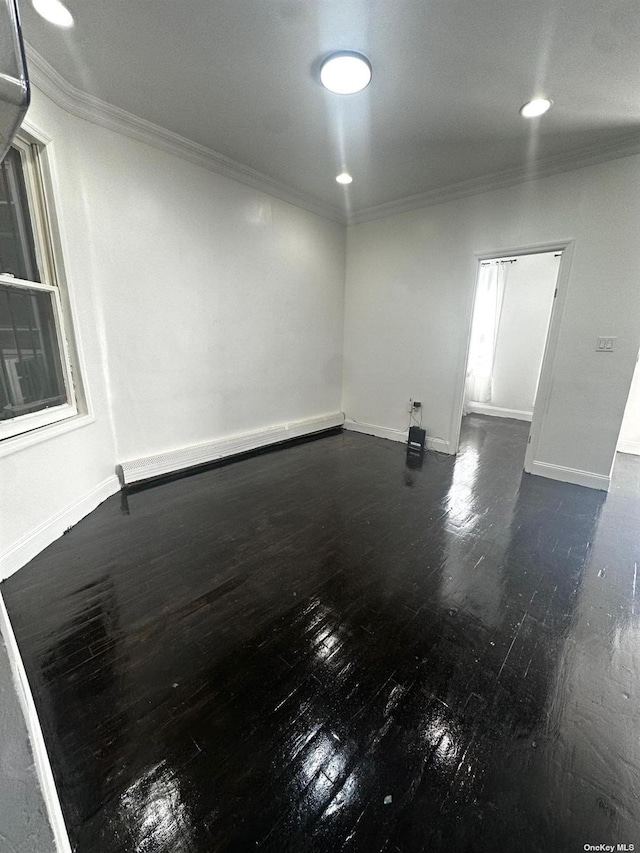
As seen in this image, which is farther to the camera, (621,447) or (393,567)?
(621,447)

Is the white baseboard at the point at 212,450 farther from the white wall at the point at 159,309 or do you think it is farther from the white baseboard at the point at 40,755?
the white baseboard at the point at 40,755

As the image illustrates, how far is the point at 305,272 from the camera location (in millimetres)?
4121

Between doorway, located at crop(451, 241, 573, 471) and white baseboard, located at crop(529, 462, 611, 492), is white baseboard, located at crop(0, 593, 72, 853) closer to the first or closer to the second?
white baseboard, located at crop(529, 462, 611, 492)

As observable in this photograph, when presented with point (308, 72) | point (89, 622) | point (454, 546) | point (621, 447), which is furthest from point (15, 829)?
point (621, 447)

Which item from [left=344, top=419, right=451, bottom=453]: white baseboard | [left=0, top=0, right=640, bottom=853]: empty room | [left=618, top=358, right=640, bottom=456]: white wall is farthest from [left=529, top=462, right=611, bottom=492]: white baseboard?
[left=618, top=358, right=640, bottom=456]: white wall

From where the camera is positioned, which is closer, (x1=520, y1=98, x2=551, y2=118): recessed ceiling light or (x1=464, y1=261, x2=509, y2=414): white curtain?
(x1=520, y1=98, x2=551, y2=118): recessed ceiling light

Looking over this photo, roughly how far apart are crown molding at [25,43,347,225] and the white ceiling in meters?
0.06

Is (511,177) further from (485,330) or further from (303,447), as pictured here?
(303,447)

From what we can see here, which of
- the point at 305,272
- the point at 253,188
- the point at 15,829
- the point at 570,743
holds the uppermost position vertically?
the point at 253,188

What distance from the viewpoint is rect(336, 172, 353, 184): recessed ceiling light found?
10.8 feet

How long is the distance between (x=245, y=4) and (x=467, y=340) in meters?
3.03

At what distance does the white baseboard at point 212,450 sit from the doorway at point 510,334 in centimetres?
252

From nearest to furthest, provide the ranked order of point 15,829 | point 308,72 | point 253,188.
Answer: point 15,829, point 308,72, point 253,188

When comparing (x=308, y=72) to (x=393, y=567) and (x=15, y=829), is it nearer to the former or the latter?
(x=393, y=567)
